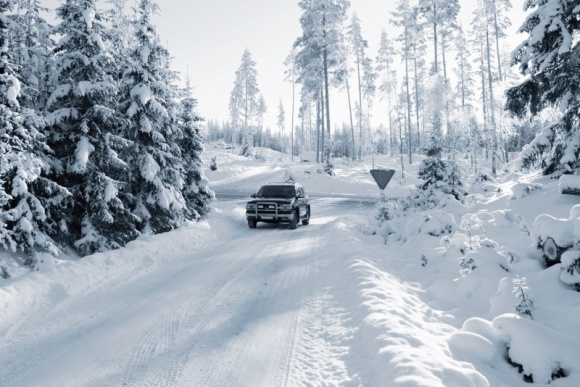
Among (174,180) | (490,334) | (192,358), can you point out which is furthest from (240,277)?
(174,180)

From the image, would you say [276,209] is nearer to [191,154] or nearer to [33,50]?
[191,154]

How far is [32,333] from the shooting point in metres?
4.98

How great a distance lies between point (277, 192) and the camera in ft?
52.6

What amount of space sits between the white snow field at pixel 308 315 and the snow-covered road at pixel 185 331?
2 cm

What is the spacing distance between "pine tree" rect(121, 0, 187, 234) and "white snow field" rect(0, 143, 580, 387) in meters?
2.74

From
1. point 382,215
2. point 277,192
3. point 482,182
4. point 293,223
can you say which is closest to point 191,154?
point 277,192

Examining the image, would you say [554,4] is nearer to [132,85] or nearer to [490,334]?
[490,334]

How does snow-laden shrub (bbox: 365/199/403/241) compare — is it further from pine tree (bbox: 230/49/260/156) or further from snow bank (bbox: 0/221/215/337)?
pine tree (bbox: 230/49/260/156)

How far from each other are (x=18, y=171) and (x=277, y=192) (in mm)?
9738

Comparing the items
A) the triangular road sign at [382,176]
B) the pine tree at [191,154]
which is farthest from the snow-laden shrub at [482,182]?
the pine tree at [191,154]

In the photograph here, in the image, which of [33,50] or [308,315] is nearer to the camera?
[308,315]

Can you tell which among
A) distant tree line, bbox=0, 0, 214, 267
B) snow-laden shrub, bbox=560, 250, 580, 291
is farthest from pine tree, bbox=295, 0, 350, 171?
snow-laden shrub, bbox=560, 250, 580, 291

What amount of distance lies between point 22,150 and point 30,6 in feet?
17.6

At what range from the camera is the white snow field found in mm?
3803
